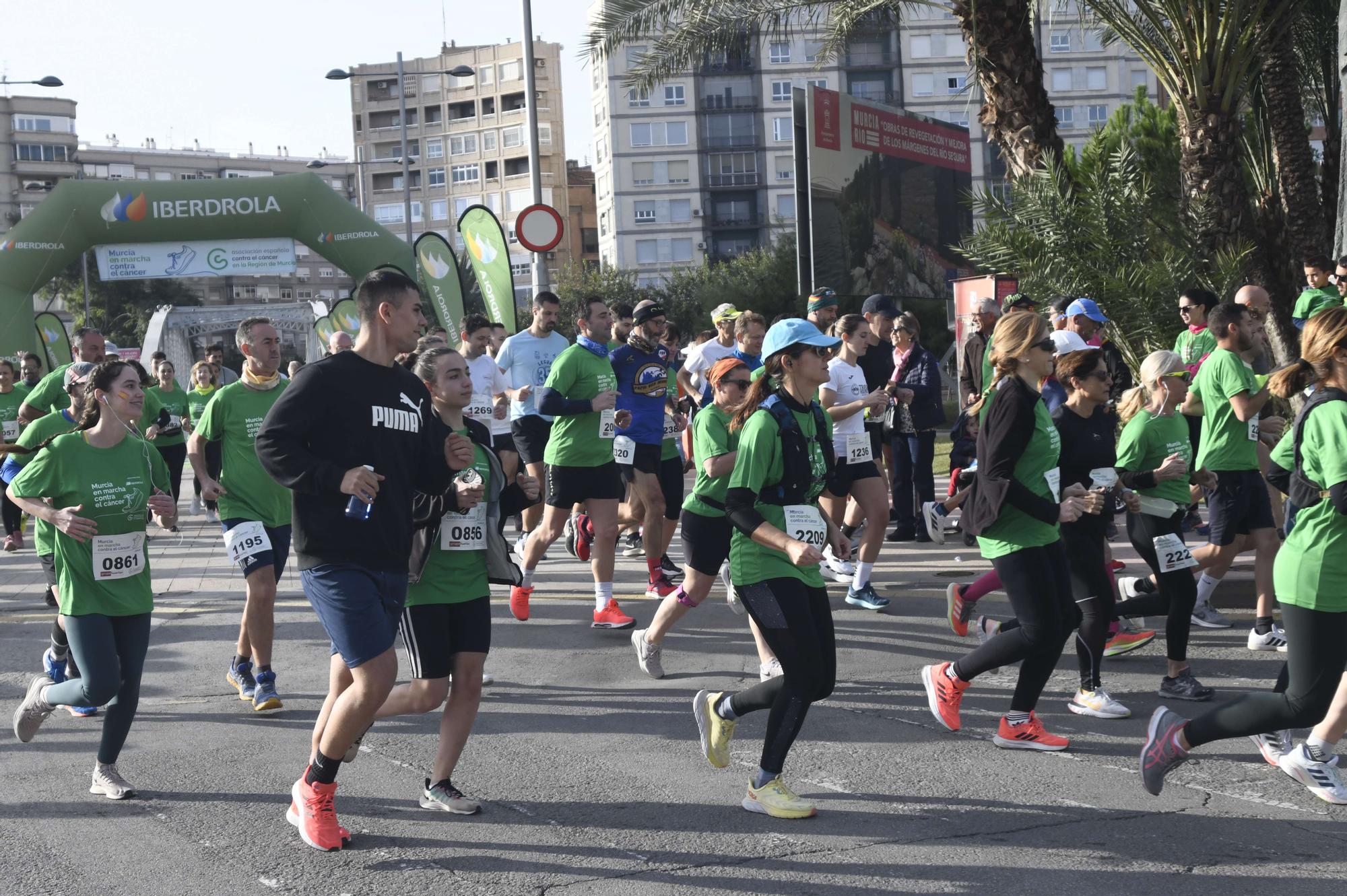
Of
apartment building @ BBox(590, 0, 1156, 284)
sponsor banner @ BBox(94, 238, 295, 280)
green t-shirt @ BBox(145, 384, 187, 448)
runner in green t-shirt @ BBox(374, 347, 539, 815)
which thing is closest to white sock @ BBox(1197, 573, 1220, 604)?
runner in green t-shirt @ BBox(374, 347, 539, 815)

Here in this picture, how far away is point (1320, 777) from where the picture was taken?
514 centimetres

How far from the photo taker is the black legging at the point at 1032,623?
5875 millimetres

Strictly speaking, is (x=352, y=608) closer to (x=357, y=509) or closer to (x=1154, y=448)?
(x=357, y=509)

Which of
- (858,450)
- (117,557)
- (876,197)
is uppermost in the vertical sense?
(876,197)

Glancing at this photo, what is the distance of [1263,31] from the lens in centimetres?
1333

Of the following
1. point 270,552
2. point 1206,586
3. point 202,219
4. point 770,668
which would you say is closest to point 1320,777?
point 770,668

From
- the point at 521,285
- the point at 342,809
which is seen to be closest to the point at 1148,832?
the point at 342,809

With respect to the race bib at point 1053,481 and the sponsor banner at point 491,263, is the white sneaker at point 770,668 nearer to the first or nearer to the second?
the race bib at point 1053,481

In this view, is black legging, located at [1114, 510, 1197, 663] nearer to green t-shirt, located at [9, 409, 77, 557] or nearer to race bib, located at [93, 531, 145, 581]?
race bib, located at [93, 531, 145, 581]

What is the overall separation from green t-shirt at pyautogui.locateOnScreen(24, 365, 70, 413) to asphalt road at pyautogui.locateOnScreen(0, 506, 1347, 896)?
16.7 feet

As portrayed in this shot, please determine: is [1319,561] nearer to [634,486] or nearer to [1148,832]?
[1148,832]

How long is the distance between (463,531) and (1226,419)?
4.54m

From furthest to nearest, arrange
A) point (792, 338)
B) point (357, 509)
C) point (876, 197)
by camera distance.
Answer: point (876, 197) < point (792, 338) < point (357, 509)

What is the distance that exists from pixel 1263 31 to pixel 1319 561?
9.95 metres
